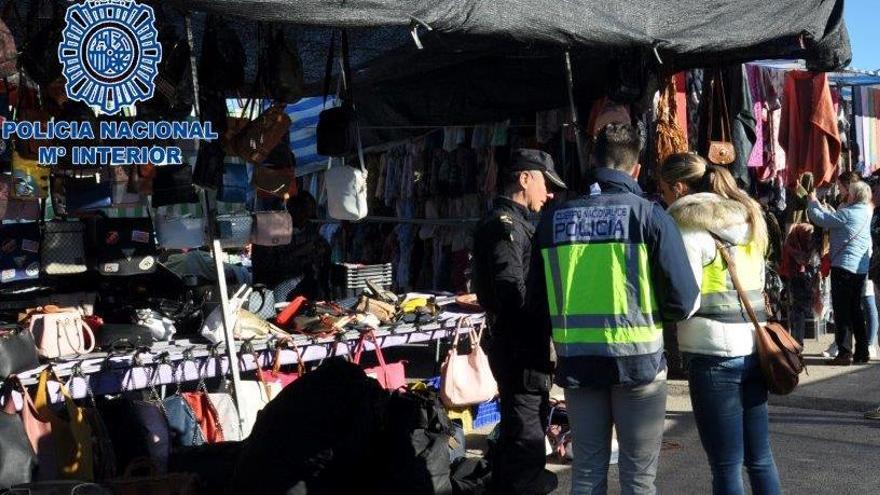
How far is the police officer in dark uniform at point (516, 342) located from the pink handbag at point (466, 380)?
1.24 m

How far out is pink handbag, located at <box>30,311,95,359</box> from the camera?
5.21 m

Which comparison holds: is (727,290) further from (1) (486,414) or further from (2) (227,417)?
(1) (486,414)

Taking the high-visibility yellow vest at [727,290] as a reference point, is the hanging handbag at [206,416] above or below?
below

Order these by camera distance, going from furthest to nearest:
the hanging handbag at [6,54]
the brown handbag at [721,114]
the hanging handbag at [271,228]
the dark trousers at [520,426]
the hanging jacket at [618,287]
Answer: the brown handbag at [721,114] < the hanging handbag at [271,228] < the dark trousers at [520,426] < the hanging handbag at [6,54] < the hanging jacket at [618,287]

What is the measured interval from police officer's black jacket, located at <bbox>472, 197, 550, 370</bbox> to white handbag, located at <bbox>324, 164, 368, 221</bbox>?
1.47m

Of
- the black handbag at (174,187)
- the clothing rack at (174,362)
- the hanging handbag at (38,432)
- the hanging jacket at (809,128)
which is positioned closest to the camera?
the hanging handbag at (38,432)

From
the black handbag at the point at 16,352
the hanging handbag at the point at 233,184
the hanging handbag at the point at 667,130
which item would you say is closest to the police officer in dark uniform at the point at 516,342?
the hanging handbag at the point at 233,184

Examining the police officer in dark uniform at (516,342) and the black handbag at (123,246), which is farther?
the black handbag at (123,246)

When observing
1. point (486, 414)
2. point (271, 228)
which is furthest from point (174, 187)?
point (486, 414)

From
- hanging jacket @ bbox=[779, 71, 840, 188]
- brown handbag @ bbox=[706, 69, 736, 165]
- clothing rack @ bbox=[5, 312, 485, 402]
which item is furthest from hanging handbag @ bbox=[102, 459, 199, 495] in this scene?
hanging jacket @ bbox=[779, 71, 840, 188]

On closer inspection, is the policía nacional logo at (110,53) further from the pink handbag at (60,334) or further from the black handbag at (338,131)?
the pink handbag at (60,334)

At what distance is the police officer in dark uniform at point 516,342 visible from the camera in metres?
4.75

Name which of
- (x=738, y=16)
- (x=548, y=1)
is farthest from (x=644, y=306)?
(x=738, y=16)

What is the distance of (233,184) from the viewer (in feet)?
19.5
